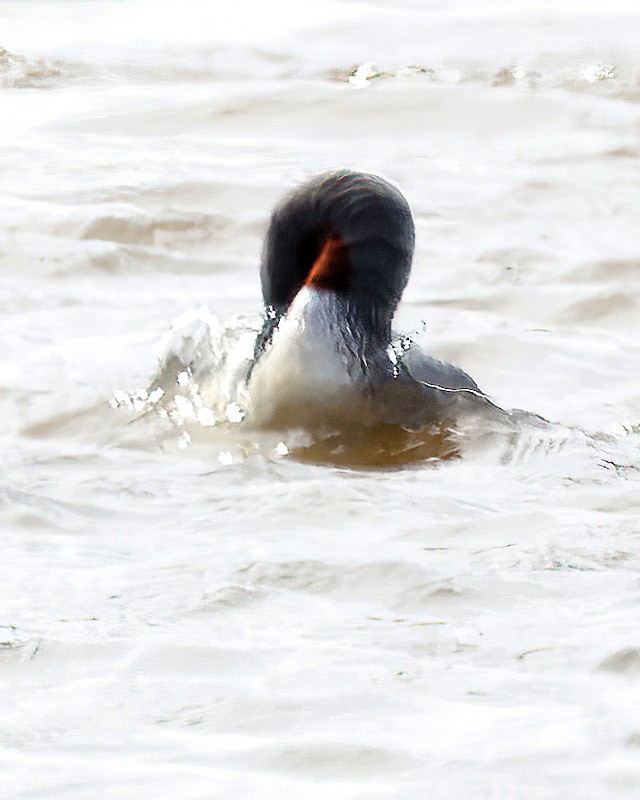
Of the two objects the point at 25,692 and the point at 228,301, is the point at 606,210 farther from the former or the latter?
the point at 25,692

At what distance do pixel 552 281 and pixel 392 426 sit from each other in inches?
96.9

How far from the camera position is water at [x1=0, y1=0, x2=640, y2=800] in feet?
8.70

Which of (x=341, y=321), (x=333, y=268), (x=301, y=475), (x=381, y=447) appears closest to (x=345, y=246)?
(x=333, y=268)

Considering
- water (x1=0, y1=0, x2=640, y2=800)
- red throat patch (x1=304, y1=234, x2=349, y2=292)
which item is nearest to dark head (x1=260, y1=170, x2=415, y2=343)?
red throat patch (x1=304, y1=234, x2=349, y2=292)

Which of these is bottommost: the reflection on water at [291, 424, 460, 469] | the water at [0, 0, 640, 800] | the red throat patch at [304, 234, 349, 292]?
the reflection on water at [291, 424, 460, 469]

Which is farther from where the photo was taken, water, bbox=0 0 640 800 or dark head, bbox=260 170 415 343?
dark head, bbox=260 170 415 343

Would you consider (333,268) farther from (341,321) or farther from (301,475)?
(301,475)

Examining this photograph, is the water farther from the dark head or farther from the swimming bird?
the dark head

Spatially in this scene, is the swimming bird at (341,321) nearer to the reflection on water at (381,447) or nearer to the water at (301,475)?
Answer: the reflection on water at (381,447)

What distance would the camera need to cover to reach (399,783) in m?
2.45

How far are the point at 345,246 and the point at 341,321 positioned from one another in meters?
0.29

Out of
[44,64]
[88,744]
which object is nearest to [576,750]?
[88,744]

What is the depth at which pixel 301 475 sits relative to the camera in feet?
14.6

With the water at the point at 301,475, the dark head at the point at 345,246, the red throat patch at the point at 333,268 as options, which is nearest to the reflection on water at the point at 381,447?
the water at the point at 301,475
